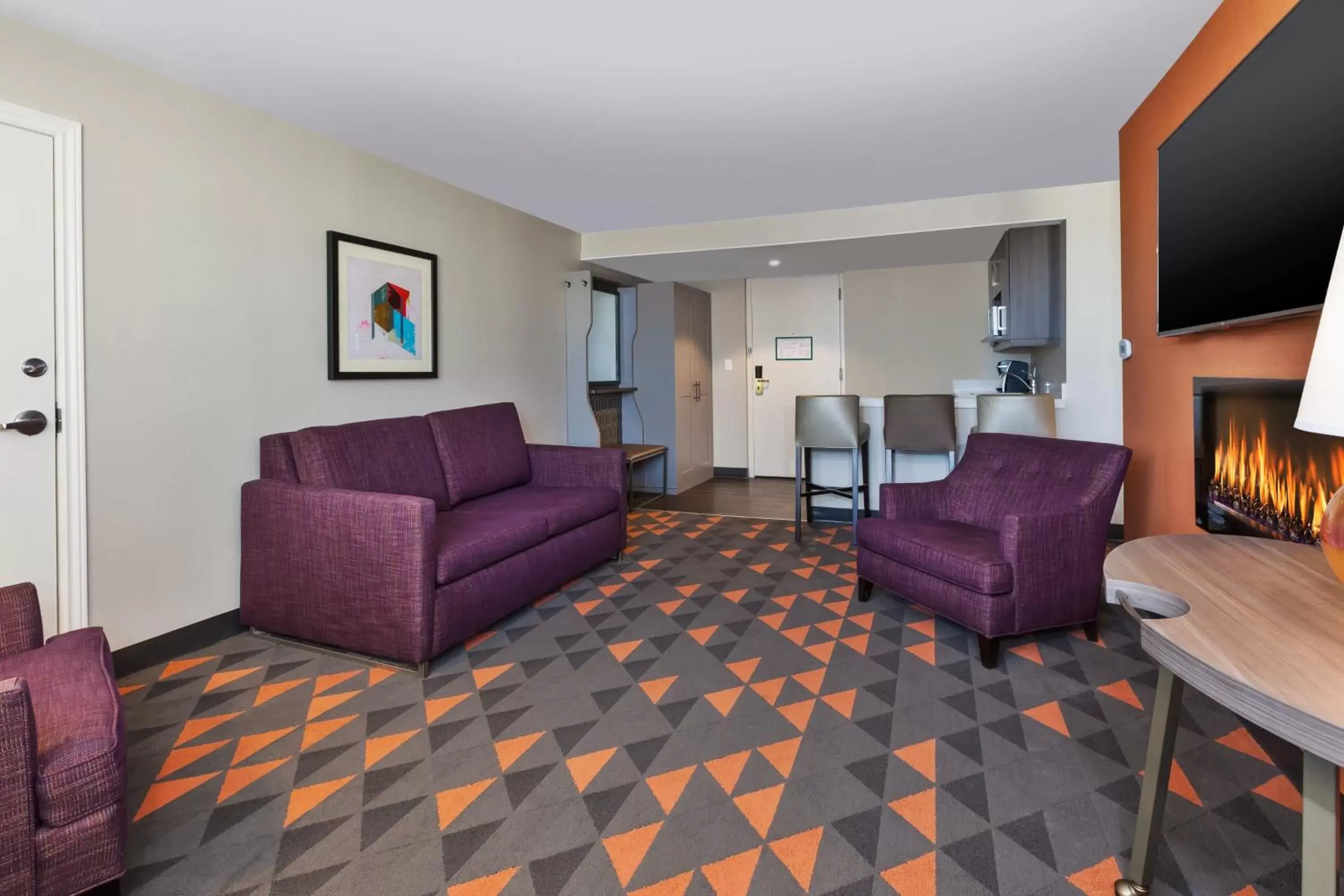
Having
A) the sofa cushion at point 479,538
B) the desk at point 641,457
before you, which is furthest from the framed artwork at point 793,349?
the sofa cushion at point 479,538

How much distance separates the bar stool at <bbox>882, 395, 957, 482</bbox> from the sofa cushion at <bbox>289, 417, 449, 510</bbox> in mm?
2721

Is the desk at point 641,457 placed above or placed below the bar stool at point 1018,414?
below

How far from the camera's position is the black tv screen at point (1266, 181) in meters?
1.34

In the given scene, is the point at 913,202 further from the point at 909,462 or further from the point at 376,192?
the point at 376,192

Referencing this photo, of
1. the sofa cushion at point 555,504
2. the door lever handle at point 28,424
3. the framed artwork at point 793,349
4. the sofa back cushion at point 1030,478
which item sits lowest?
the sofa cushion at point 555,504

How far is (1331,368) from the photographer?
0.89 meters

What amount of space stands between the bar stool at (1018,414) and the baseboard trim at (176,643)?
12.8 ft

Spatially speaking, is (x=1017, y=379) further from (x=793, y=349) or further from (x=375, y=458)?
(x=375, y=458)

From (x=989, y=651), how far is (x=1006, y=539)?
1.35ft

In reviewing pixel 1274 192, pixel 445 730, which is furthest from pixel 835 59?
pixel 445 730

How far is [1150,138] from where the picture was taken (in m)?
2.67

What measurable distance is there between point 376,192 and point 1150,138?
3531 millimetres

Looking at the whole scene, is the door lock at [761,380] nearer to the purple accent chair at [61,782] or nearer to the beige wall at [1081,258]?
the beige wall at [1081,258]

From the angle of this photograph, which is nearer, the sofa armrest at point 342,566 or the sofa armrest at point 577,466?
the sofa armrest at point 342,566
